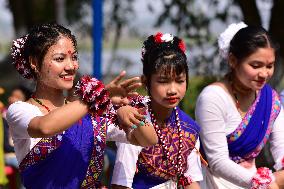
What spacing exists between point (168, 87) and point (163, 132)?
0.27m

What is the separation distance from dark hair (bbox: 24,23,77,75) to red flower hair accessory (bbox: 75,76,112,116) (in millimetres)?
392

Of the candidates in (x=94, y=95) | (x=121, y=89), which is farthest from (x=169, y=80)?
(x=94, y=95)

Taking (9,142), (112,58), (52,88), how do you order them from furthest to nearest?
(112,58)
(9,142)
(52,88)

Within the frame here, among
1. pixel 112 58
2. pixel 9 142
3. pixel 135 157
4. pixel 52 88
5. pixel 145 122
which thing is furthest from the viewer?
pixel 112 58

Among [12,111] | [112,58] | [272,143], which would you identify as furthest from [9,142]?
[112,58]

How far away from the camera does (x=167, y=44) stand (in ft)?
13.2

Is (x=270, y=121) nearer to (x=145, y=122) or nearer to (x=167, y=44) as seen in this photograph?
(x=167, y=44)

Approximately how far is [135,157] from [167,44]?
2.04 feet

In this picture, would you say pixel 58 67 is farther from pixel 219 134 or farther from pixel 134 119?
pixel 219 134

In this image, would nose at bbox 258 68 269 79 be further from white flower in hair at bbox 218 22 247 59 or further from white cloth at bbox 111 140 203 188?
white cloth at bbox 111 140 203 188

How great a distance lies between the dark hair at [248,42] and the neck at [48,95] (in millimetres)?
1201

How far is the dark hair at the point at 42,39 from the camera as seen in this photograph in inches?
144

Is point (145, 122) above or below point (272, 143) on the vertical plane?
above

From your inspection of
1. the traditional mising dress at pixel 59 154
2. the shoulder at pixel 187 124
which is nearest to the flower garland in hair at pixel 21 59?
the traditional mising dress at pixel 59 154
